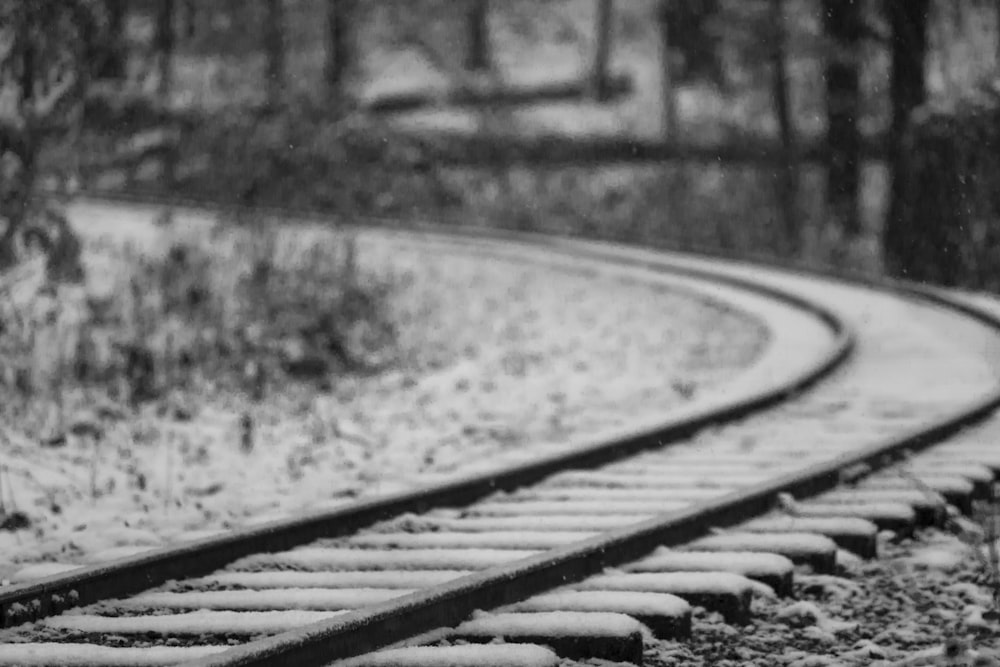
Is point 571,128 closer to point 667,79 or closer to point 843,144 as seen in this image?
point 667,79

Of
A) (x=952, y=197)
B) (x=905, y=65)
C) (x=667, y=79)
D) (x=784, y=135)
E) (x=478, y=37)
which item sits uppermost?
(x=478, y=37)

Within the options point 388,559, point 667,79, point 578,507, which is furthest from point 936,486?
point 667,79

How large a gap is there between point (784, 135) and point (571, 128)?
34.3ft

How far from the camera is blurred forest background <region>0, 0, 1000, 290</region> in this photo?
10086 millimetres

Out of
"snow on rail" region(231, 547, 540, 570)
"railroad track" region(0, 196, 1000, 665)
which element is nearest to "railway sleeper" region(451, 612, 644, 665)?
"railroad track" region(0, 196, 1000, 665)

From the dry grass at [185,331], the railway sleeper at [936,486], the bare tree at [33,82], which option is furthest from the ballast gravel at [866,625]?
the bare tree at [33,82]

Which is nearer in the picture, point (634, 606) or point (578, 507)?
point (634, 606)

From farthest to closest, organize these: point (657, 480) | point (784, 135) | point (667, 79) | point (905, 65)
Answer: point (667, 79)
point (784, 135)
point (905, 65)
point (657, 480)

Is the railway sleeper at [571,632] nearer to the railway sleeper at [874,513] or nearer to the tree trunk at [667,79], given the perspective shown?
the railway sleeper at [874,513]

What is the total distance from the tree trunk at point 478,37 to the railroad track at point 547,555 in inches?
1336

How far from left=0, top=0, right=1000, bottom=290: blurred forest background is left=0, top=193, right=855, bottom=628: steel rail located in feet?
13.7

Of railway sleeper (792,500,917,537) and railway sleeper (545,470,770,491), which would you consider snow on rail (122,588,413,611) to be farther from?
railway sleeper (545,470,770,491)

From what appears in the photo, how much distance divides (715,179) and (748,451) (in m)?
20.7

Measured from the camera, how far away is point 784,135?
23.1 m
